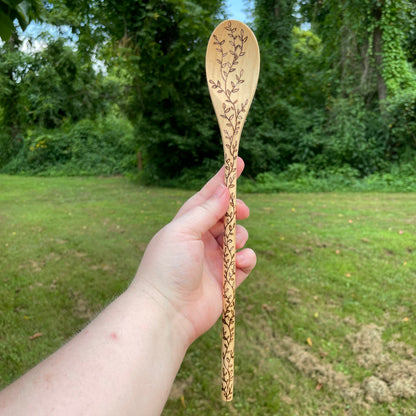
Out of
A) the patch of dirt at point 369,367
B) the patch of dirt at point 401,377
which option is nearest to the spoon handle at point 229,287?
the patch of dirt at point 369,367

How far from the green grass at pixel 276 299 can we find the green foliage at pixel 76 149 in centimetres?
723

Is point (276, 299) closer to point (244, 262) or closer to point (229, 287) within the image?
point (244, 262)

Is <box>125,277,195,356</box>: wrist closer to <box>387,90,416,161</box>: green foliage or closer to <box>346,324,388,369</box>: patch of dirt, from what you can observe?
<box>346,324,388,369</box>: patch of dirt

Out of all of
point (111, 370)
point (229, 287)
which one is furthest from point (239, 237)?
point (111, 370)

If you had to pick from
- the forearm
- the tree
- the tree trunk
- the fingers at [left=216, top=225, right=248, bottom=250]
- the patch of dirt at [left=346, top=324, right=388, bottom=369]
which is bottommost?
the patch of dirt at [left=346, top=324, right=388, bottom=369]

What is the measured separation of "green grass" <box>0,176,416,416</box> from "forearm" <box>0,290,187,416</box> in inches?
46.5

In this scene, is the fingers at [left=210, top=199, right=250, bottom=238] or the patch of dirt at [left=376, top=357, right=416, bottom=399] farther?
the patch of dirt at [left=376, top=357, right=416, bottom=399]

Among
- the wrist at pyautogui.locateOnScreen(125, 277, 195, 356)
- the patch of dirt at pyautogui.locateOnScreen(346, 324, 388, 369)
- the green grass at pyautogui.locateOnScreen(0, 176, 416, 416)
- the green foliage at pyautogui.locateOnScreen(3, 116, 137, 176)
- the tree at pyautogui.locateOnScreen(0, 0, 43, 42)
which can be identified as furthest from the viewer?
the green foliage at pyautogui.locateOnScreen(3, 116, 137, 176)

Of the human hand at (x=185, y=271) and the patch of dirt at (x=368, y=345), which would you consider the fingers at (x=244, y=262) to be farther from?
the patch of dirt at (x=368, y=345)

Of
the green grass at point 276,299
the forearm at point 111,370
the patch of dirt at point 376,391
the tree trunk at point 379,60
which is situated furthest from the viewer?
the tree trunk at point 379,60

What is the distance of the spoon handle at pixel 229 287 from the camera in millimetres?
1332

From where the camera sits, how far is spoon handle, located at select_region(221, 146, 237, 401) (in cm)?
133

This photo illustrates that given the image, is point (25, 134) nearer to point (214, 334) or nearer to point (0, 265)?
point (0, 265)

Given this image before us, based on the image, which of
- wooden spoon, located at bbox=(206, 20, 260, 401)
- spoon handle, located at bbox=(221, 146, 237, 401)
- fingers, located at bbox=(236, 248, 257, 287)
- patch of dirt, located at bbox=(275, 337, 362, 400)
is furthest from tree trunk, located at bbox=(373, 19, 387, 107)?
spoon handle, located at bbox=(221, 146, 237, 401)
